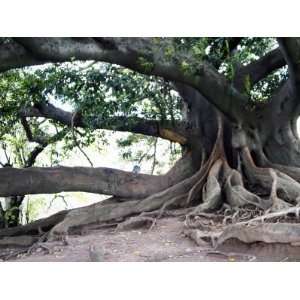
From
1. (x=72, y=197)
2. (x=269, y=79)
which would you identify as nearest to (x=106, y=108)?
(x=72, y=197)

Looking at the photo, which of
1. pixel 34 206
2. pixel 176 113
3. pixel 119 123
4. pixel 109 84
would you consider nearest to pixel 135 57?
pixel 109 84

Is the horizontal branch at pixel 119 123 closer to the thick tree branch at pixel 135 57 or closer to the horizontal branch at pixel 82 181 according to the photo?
the horizontal branch at pixel 82 181

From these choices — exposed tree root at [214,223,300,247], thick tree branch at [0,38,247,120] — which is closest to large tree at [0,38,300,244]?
thick tree branch at [0,38,247,120]

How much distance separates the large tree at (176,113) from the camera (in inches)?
151

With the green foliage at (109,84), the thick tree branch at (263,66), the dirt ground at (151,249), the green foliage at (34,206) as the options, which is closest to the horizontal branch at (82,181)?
the green foliage at (109,84)

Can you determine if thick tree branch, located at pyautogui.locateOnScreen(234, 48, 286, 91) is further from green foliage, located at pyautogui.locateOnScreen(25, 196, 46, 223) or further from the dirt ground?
green foliage, located at pyautogui.locateOnScreen(25, 196, 46, 223)

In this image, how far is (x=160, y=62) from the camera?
12.7 feet

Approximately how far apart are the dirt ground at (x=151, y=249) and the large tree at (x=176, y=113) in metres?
0.38

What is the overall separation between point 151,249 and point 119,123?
1.49 m

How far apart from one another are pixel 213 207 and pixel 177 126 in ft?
4.27

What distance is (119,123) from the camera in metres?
4.68
